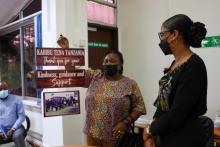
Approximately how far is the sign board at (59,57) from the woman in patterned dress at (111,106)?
362 millimetres

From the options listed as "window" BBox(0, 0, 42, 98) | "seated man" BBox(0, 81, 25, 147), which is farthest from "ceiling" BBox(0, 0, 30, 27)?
"seated man" BBox(0, 81, 25, 147)

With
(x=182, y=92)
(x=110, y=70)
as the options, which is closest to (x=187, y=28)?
(x=182, y=92)

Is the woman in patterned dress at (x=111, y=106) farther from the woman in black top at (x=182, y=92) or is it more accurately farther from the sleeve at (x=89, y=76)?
the woman in black top at (x=182, y=92)

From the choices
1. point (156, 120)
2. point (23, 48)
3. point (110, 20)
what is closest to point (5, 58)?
point (23, 48)

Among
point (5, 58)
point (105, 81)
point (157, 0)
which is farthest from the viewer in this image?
point (5, 58)

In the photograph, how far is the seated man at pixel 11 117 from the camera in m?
3.55

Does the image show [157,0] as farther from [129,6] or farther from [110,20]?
[110,20]

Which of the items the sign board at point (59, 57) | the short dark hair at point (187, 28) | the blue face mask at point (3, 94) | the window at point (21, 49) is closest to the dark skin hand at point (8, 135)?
the blue face mask at point (3, 94)

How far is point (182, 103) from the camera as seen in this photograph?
1182mm

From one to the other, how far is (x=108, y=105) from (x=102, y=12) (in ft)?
7.77

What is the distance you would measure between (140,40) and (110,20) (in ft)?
2.30

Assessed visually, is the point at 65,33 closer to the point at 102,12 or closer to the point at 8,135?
the point at 102,12

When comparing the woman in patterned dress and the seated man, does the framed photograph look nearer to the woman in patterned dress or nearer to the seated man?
the woman in patterned dress

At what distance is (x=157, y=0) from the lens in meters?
3.64
